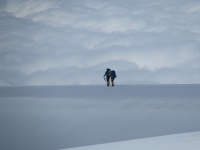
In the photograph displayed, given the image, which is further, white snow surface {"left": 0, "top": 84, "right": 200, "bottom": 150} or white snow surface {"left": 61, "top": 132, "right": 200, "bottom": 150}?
white snow surface {"left": 0, "top": 84, "right": 200, "bottom": 150}

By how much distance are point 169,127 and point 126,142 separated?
4.69 ft

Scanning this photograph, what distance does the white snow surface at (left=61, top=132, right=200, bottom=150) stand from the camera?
4.29 meters

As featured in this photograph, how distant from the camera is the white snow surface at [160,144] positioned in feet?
14.1

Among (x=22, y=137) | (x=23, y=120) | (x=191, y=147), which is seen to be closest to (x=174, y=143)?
(x=191, y=147)

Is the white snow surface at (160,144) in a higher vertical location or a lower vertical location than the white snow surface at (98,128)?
lower

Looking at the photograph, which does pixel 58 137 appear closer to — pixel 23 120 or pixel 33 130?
pixel 33 130

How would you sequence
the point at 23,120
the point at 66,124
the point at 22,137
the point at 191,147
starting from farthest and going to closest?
1. the point at 23,120
2. the point at 66,124
3. the point at 22,137
4. the point at 191,147

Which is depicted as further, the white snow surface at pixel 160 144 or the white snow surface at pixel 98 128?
the white snow surface at pixel 98 128

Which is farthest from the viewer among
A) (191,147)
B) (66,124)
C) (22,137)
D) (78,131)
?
(66,124)

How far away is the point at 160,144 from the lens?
14.7 ft

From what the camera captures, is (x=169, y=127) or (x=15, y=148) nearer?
(x=15, y=148)

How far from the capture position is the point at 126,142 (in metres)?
4.75

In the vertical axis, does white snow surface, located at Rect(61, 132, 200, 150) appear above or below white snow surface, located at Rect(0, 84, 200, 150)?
below

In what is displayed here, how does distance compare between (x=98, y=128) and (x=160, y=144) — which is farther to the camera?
(x=98, y=128)
